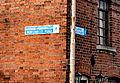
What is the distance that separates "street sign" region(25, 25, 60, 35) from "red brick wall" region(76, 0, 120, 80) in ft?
Answer: 2.87

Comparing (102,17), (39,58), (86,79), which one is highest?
(102,17)

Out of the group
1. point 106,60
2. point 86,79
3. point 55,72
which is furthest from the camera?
point 106,60

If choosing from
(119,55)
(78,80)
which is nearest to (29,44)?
(78,80)

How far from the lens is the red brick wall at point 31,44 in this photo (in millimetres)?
12156

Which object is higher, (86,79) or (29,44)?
(29,44)

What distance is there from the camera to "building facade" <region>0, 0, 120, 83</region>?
40.0ft

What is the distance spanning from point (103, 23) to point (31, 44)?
3.60 metres

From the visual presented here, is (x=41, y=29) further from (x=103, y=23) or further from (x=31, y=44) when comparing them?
(x=103, y=23)

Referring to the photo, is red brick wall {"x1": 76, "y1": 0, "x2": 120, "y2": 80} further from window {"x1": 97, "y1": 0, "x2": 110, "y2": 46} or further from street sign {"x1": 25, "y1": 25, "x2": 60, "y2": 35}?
street sign {"x1": 25, "y1": 25, "x2": 60, "y2": 35}

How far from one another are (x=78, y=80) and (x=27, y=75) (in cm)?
175

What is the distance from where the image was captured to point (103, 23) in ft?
48.3

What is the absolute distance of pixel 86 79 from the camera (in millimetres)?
12992

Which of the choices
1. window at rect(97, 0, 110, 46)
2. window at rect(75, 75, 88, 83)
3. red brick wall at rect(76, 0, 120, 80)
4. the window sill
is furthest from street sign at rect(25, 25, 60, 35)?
window at rect(97, 0, 110, 46)

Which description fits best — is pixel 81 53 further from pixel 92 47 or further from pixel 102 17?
pixel 102 17
